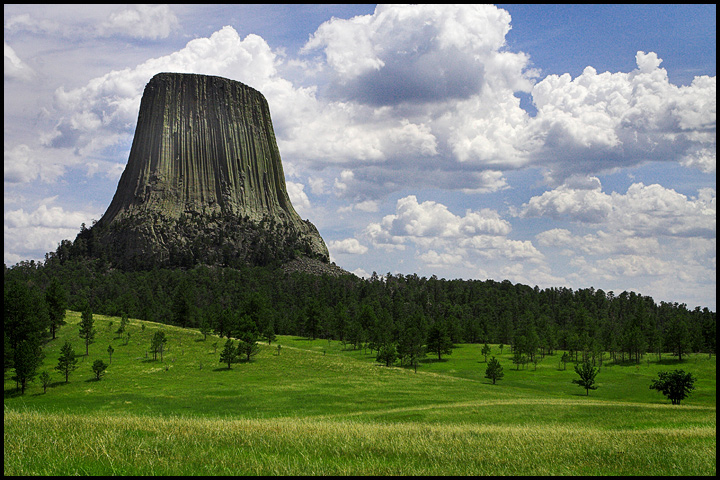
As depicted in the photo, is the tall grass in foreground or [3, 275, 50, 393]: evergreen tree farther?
[3, 275, 50, 393]: evergreen tree

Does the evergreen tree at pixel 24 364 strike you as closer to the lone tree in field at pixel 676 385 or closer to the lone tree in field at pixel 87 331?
the lone tree in field at pixel 87 331

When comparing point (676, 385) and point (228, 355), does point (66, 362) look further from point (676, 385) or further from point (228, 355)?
point (676, 385)

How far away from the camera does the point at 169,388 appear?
227 feet

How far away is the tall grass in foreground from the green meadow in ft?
0.24

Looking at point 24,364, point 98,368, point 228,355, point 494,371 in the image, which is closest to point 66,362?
point 98,368

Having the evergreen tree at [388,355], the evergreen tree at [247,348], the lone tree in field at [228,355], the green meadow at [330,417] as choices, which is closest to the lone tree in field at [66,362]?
the green meadow at [330,417]

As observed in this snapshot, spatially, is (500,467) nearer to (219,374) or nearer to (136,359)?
(219,374)

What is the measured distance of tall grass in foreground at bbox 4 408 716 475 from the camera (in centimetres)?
1296

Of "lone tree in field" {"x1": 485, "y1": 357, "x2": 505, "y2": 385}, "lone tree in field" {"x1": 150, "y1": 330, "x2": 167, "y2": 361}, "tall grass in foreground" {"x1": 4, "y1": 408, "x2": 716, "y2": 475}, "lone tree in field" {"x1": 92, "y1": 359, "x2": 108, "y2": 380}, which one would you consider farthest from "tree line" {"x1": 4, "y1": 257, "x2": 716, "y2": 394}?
"tall grass in foreground" {"x1": 4, "y1": 408, "x2": 716, "y2": 475}

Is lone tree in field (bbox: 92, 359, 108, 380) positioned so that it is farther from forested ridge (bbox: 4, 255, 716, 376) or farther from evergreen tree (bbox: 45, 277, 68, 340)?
evergreen tree (bbox: 45, 277, 68, 340)

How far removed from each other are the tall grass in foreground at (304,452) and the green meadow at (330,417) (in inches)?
2.9

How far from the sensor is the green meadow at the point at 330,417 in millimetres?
14039

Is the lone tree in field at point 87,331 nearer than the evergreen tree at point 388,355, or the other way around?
the lone tree in field at point 87,331

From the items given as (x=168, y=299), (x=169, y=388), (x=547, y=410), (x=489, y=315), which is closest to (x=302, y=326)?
(x=168, y=299)
